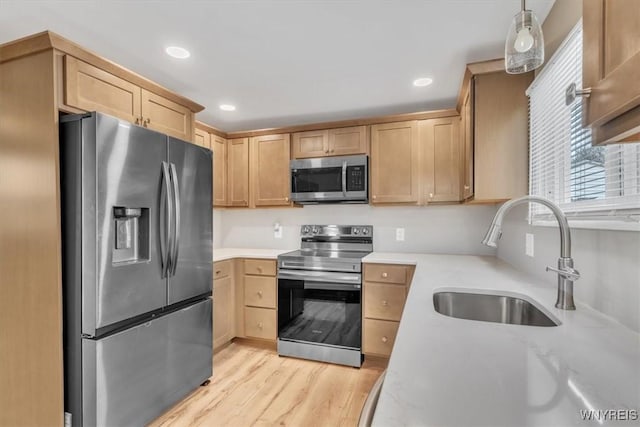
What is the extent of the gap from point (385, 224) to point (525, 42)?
2279 millimetres

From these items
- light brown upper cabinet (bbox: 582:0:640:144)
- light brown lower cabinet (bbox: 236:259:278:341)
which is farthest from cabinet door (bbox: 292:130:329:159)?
light brown upper cabinet (bbox: 582:0:640:144)

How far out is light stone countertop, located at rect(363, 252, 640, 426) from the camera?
0.50m

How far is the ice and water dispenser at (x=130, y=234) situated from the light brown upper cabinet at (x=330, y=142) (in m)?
1.68

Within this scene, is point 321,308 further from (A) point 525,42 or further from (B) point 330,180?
(A) point 525,42

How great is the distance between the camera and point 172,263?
1928 millimetres

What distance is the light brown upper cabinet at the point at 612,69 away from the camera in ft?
1.64

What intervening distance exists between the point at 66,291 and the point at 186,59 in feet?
5.02

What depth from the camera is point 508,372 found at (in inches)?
25.1

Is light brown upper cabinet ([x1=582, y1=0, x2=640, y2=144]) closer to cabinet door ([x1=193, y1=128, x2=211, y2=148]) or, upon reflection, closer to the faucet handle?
the faucet handle

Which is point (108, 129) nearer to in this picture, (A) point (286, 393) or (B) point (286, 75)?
(B) point (286, 75)

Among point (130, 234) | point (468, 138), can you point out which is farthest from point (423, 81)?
point (130, 234)

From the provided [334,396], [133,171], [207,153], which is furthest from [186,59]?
[334,396]

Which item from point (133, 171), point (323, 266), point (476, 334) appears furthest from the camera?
point (323, 266)

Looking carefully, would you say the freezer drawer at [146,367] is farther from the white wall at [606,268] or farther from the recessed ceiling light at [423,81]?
the recessed ceiling light at [423,81]
